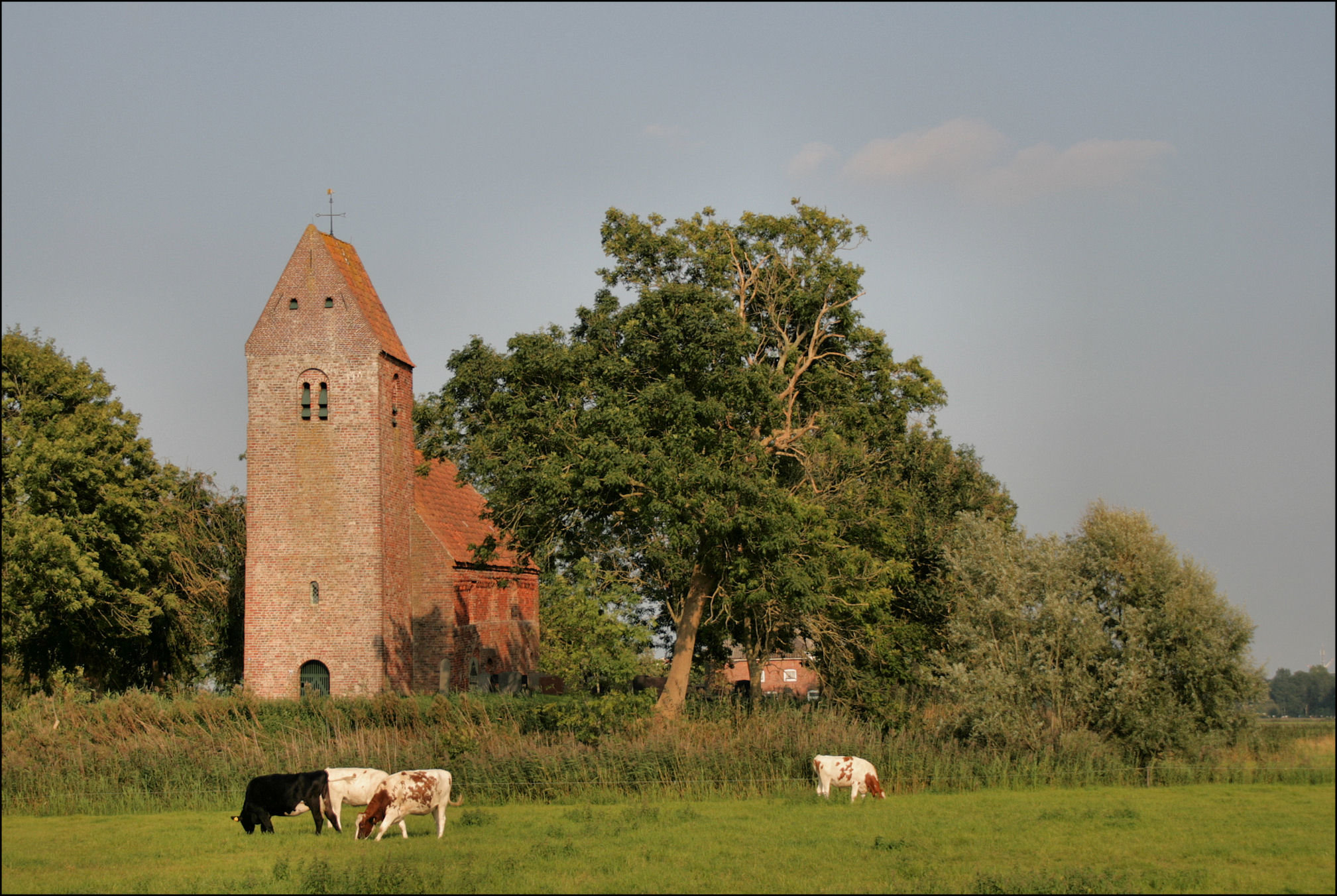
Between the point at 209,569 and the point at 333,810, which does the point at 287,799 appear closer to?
the point at 333,810

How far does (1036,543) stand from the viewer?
27.7 meters

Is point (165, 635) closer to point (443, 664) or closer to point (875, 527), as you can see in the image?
point (443, 664)

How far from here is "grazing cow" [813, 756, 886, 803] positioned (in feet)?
66.6

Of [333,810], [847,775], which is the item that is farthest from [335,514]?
[847,775]

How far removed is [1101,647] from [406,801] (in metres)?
16.3

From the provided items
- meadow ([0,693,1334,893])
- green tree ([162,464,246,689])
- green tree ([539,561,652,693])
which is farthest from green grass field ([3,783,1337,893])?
green tree ([162,464,246,689])

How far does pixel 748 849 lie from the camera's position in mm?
14484

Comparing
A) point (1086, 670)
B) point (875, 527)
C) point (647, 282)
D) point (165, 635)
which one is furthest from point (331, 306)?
point (1086, 670)

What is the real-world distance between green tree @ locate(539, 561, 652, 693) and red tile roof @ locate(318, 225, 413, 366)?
1587 cm

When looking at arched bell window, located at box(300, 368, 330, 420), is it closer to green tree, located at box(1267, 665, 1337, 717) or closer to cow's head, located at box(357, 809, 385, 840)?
cow's head, located at box(357, 809, 385, 840)

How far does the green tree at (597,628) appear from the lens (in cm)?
2289

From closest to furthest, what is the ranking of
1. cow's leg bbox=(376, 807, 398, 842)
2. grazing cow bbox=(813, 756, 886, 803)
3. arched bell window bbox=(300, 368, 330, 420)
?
cow's leg bbox=(376, 807, 398, 842), grazing cow bbox=(813, 756, 886, 803), arched bell window bbox=(300, 368, 330, 420)

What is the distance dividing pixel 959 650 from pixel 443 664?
17.6 m

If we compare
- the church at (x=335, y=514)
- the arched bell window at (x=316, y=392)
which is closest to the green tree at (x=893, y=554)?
the church at (x=335, y=514)
